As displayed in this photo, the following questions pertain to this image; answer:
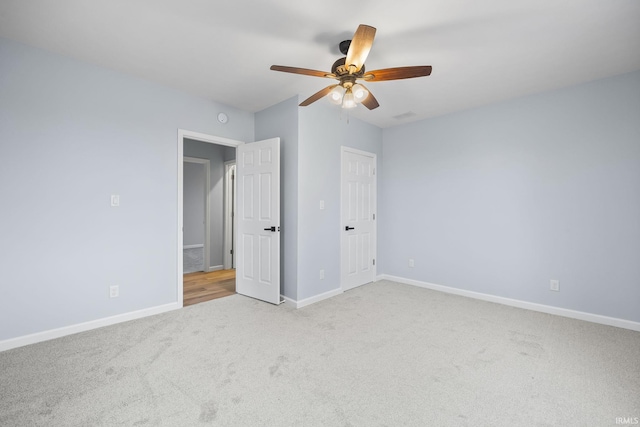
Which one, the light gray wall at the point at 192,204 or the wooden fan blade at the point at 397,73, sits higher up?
the wooden fan blade at the point at 397,73

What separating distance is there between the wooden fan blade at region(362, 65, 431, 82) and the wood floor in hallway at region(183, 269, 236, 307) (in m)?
3.28

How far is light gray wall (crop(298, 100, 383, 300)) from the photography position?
3.58 m

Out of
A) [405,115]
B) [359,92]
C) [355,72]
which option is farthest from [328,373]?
[405,115]

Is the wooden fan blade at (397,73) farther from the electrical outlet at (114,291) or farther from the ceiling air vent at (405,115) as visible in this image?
the electrical outlet at (114,291)

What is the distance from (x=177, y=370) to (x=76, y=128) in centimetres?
241

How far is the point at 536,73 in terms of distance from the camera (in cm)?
291

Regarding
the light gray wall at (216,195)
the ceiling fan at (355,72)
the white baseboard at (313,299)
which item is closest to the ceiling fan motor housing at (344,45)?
the ceiling fan at (355,72)

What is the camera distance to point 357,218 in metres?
4.41

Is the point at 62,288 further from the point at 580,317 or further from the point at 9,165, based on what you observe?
the point at 580,317

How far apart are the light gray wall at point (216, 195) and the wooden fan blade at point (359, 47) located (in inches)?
156

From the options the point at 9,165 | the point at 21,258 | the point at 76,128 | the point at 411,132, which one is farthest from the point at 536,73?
the point at 21,258

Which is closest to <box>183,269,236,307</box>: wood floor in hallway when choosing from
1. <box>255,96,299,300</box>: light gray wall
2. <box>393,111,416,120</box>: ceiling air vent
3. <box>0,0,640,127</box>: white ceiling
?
<box>255,96,299,300</box>: light gray wall

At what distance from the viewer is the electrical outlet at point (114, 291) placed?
289cm

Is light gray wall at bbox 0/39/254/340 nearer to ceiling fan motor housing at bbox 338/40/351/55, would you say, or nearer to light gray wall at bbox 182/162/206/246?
ceiling fan motor housing at bbox 338/40/351/55
